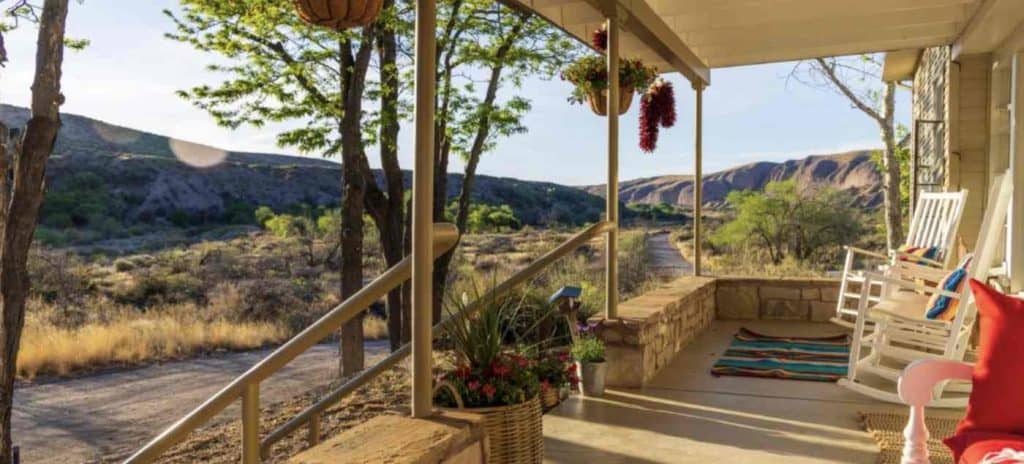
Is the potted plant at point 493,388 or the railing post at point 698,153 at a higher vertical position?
the railing post at point 698,153

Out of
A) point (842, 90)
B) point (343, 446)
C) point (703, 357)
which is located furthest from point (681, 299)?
point (842, 90)

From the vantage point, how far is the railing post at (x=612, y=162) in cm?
381

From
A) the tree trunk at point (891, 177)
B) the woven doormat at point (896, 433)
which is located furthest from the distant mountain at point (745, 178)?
the woven doormat at point (896, 433)

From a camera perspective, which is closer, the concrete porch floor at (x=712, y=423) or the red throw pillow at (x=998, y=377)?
the red throw pillow at (x=998, y=377)

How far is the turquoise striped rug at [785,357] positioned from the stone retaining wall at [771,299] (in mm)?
708

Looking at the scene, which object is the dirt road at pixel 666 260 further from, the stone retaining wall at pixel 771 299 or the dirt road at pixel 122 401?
the stone retaining wall at pixel 771 299

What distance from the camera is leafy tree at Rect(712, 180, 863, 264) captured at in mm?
13406

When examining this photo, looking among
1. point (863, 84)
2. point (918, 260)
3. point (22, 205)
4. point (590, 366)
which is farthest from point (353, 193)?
point (863, 84)

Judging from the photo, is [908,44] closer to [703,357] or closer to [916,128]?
[916,128]

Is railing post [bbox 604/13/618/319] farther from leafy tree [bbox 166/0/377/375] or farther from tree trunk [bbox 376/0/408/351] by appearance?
tree trunk [bbox 376/0/408/351]

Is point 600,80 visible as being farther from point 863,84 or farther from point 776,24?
point 863,84

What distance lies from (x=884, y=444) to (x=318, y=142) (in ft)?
25.8

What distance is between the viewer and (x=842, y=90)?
522 inches

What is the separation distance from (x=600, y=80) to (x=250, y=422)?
2.70 metres
